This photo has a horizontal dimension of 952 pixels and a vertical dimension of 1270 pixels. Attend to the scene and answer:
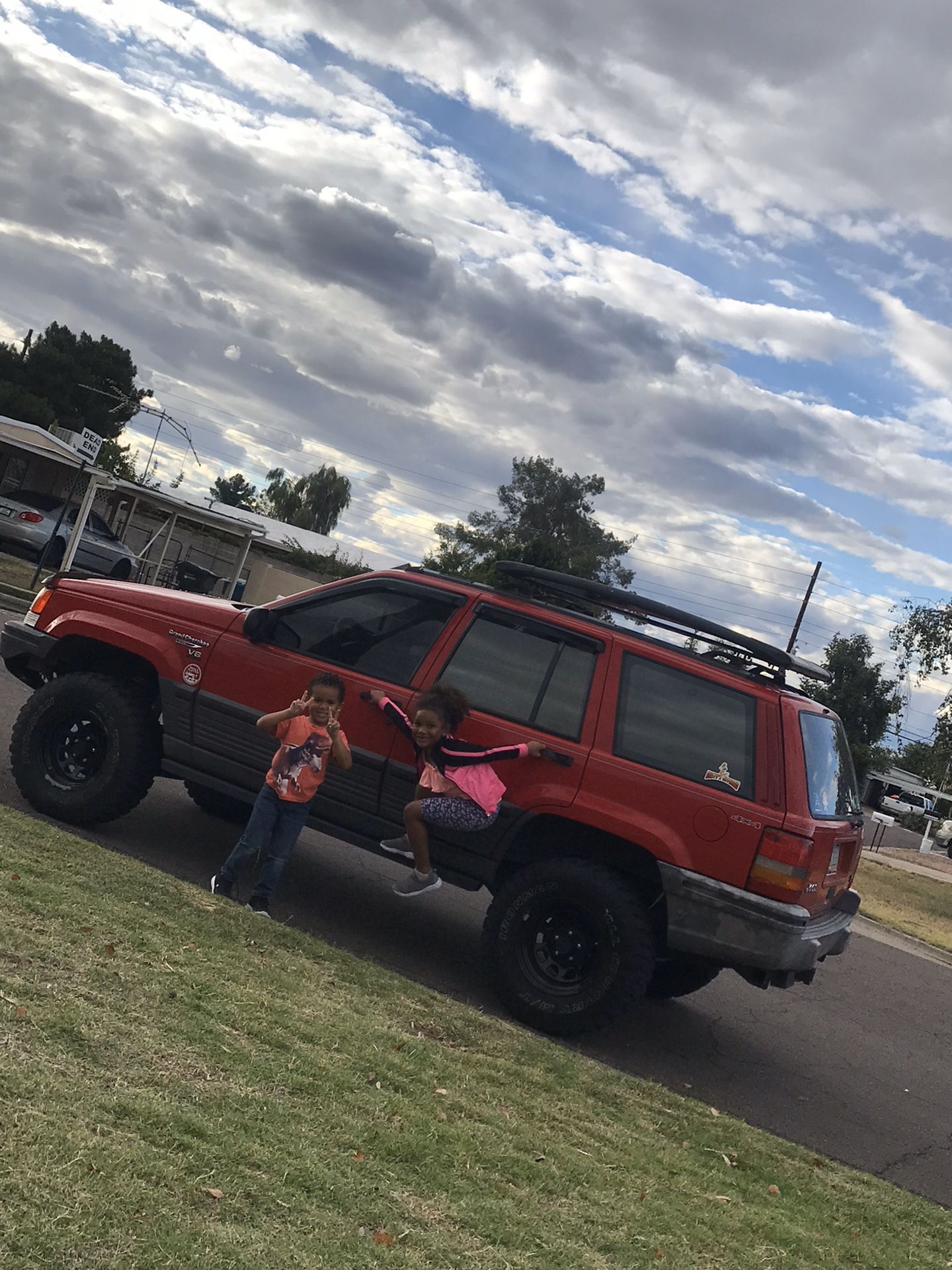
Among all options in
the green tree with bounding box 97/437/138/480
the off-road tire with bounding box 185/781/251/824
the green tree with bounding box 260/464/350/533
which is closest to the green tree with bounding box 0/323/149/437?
the green tree with bounding box 97/437/138/480

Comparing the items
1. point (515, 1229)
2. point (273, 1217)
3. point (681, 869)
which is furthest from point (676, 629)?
point (273, 1217)

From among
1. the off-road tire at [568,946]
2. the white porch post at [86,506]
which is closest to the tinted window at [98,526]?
the white porch post at [86,506]

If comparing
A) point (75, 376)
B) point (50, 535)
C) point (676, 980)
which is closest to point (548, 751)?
point (676, 980)

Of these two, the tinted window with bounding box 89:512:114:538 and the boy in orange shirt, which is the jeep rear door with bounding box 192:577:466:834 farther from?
the tinted window with bounding box 89:512:114:538

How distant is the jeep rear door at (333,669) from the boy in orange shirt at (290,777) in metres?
0.18

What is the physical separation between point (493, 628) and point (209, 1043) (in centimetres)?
302

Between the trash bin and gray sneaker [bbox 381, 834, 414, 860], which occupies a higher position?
the trash bin

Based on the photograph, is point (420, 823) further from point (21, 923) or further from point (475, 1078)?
point (21, 923)

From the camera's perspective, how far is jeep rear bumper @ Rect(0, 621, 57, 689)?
723 centimetres

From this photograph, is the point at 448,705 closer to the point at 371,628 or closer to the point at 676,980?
the point at 371,628

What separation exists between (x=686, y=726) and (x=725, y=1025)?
7.63 ft

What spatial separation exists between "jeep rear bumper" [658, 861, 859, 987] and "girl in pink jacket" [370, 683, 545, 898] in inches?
35.1

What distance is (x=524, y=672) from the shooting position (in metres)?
6.42

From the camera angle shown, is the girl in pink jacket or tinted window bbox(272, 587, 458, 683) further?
tinted window bbox(272, 587, 458, 683)
